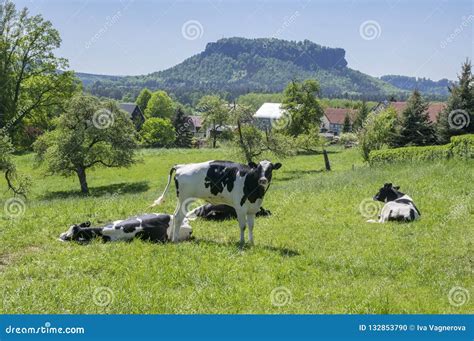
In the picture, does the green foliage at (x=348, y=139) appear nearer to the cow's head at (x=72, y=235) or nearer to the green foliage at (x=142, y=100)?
the cow's head at (x=72, y=235)

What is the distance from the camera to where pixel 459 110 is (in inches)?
1592

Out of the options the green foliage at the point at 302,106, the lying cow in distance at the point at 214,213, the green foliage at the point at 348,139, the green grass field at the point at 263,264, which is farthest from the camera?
the green foliage at the point at 348,139

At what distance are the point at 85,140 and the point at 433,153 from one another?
29.4 meters

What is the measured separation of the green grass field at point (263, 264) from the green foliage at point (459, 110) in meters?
25.2

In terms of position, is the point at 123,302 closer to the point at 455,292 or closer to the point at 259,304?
the point at 259,304

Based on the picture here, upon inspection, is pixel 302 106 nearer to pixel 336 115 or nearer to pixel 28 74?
pixel 28 74

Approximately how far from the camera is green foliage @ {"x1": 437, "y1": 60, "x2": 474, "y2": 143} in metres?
40.5

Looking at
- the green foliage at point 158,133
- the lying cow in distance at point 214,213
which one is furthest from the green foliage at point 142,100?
the lying cow in distance at point 214,213

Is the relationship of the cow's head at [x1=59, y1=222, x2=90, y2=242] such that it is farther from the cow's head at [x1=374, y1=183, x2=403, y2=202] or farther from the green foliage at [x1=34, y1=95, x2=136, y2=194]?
the green foliage at [x1=34, y1=95, x2=136, y2=194]

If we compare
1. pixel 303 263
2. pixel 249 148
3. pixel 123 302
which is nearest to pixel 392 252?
pixel 303 263

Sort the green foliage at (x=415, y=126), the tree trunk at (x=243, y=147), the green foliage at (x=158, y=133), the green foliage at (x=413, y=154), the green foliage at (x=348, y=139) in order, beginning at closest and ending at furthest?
the green foliage at (x=413, y=154) < the green foliage at (x=415, y=126) < the tree trunk at (x=243, y=147) < the green foliage at (x=348, y=139) < the green foliage at (x=158, y=133)

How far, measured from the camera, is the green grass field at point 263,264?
7.93m

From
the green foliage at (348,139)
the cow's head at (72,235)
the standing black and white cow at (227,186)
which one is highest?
the standing black and white cow at (227,186)

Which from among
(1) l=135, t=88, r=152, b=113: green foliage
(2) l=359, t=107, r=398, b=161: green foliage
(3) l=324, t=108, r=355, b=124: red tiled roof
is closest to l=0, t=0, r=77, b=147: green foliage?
(2) l=359, t=107, r=398, b=161: green foliage
